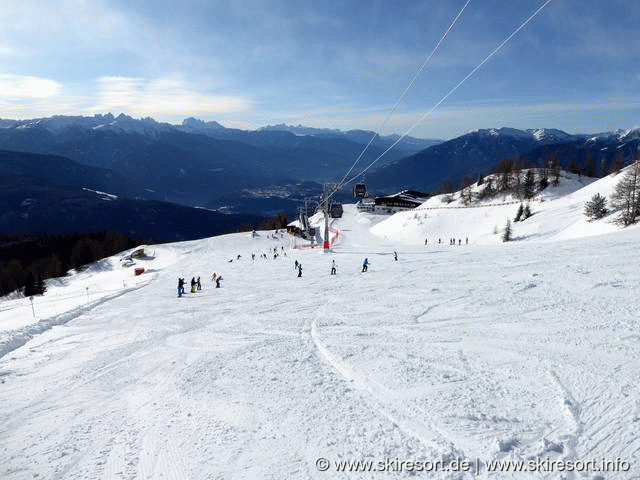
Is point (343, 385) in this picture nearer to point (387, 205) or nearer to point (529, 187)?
point (529, 187)

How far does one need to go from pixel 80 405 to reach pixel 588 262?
23.9 m

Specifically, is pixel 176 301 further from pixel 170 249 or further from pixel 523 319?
pixel 170 249

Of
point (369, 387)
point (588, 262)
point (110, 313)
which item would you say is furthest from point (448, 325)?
point (110, 313)

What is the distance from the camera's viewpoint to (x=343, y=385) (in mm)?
9398

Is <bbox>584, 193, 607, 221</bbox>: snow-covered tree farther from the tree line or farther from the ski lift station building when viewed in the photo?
the tree line

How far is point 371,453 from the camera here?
673 centimetres

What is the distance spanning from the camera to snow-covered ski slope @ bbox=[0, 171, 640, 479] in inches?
267

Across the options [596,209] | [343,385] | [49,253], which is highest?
[596,209]
